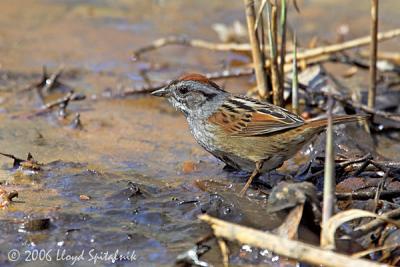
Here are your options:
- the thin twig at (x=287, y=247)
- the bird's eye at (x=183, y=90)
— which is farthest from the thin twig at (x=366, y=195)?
the bird's eye at (x=183, y=90)

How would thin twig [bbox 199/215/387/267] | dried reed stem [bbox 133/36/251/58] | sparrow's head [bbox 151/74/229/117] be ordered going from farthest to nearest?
dried reed stem [bbox 133/36/251/58], sparrow's head [bbox 151/74/229/117], thin twig [bbox 199/215/387/267]

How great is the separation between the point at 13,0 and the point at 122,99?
3650 mm

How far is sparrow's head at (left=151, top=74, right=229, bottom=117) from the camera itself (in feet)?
18.3

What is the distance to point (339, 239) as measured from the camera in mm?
4047

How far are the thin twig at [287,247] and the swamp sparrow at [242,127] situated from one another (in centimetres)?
167

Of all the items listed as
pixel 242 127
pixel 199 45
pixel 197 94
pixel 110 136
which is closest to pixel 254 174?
pixel 242 127

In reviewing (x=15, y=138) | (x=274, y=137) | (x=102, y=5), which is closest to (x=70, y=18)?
(x=102, y=5)

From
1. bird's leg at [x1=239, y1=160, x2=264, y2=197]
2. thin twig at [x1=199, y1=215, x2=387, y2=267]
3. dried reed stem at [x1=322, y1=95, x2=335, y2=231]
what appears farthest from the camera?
bird's leg at [x1=239, y1=160, x2=264, y2=197]

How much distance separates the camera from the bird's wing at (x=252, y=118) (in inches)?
207

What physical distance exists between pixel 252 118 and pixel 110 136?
1646 millimetres

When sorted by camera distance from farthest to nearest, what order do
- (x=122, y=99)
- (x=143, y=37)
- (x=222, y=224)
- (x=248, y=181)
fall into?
1. (x=143, y=37)
2. (x=122, y=99)
3. (x=248, y=181)
4. (x=222, y=224)

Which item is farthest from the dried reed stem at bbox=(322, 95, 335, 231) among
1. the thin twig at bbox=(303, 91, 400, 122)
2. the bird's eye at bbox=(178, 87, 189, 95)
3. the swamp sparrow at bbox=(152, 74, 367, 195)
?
the thin twig at bbox=(303, 91, 400, 122)

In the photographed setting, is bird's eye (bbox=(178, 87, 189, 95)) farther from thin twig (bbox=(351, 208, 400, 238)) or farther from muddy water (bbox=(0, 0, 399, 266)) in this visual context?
thin twig (bbox=(351, 208, 400, 238))

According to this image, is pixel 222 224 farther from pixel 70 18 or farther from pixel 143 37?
pixel 70 18
